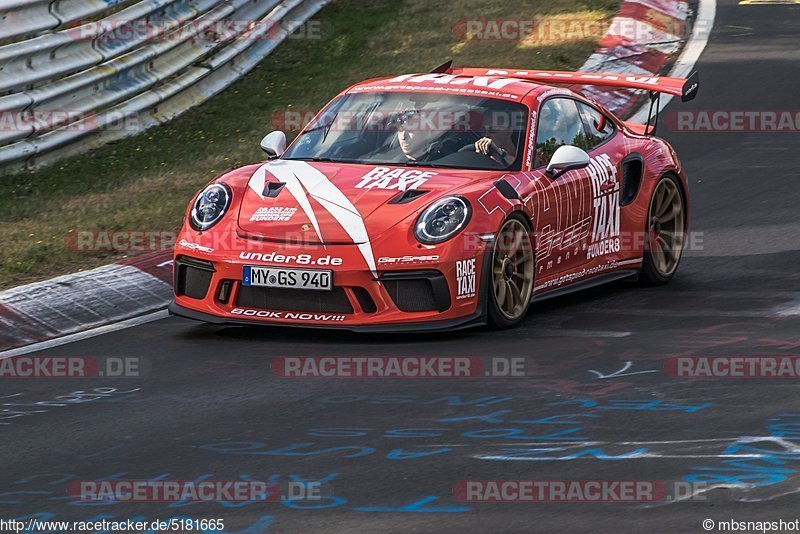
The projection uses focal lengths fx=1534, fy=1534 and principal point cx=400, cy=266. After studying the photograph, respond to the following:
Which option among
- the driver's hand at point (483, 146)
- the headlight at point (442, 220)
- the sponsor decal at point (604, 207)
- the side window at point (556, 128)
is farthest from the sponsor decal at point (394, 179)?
the sponsor decal at point (604, 207)

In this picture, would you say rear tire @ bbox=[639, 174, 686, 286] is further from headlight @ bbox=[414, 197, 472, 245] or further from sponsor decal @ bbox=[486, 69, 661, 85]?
headlight @ bbox=[414, 197, 472, 245]

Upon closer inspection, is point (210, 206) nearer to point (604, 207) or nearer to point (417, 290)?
point (417, 290)

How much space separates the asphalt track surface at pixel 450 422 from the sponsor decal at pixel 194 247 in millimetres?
444

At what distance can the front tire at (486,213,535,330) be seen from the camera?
771cm

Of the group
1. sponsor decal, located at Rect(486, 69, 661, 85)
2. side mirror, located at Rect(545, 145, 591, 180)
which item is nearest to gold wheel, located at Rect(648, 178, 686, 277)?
sponsor decal, located at Rect(486, 69, 661, 85)

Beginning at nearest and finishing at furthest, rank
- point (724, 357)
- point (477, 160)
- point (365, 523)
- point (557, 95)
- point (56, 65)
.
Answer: point (365, 523) < point (724, 357) < point (477, 160) < point (557, 95) < point (56, 65)

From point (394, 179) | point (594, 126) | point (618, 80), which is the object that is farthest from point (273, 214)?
point (618, 80)

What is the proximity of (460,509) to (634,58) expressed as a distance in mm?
10584

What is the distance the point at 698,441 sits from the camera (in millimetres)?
5609

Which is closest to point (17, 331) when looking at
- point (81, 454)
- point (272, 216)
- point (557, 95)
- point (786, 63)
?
point (272, 216)

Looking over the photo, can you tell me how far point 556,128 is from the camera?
28.8 ft

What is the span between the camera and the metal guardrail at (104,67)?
11203 millimetres

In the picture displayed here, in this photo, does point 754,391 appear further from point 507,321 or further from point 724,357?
point 507,321

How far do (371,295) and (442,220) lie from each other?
526mm
